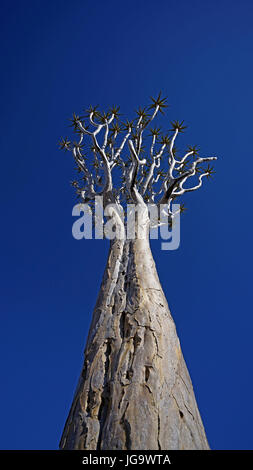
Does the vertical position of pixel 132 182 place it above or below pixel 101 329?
above

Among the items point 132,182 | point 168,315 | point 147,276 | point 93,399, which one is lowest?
point 93,399

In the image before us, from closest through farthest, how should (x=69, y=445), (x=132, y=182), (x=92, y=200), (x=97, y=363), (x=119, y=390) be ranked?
(x=69, y=445)
(x=119, y=390)
(x=97, y=363)
(x=132, y=182)
(x=92, y=200)

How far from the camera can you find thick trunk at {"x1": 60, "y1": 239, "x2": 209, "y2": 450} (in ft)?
6.50

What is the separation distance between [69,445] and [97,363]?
655 mm

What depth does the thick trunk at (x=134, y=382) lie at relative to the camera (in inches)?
78.0

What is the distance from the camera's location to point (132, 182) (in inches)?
197

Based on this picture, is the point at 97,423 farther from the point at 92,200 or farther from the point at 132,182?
the point at 92,200

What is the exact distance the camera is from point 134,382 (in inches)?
90.4

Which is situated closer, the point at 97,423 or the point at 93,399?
the point at 97,423
